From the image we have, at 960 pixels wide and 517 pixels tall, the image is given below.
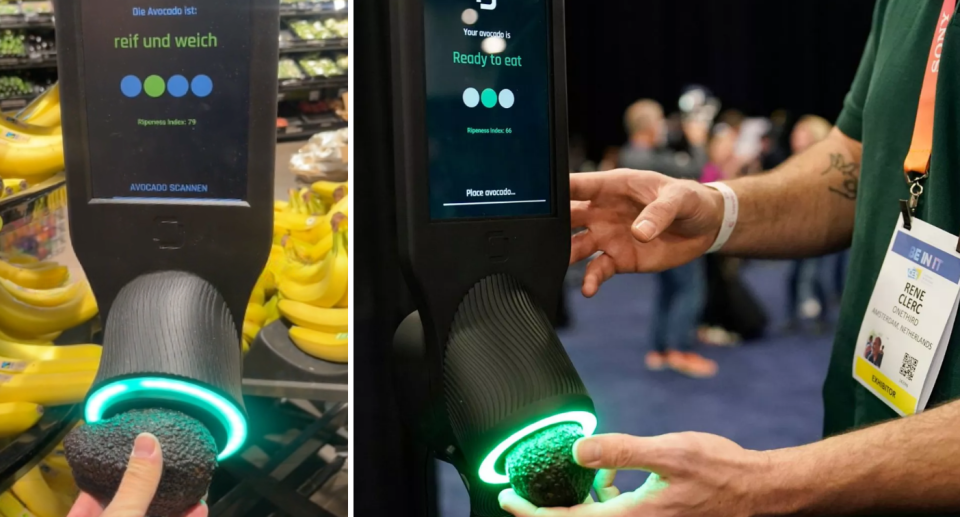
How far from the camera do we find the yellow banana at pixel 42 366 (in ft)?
2.21

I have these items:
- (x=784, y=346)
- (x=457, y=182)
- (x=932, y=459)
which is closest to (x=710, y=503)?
(x=932, y=459)

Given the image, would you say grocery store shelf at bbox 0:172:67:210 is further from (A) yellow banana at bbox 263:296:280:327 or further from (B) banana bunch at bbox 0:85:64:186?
(A) yellow banana at bbox 263:296:280:327

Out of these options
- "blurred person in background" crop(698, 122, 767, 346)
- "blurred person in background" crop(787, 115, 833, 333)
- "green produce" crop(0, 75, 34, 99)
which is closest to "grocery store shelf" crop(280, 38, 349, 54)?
"green produce" crop(0, 75, 34, 99)

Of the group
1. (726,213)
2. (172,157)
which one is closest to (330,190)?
(172,157)

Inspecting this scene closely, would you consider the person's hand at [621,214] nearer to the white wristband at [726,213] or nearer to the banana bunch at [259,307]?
the white wristband at [726,213]

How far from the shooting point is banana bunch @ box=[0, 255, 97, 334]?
0.70m

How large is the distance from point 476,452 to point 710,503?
238 millimetres

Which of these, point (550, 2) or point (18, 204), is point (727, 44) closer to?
point (550, 2)

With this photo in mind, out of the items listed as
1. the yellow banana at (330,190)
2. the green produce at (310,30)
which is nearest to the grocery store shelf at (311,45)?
the green produce at (310,30)

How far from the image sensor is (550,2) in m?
0.49

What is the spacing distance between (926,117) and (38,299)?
0.98 metres

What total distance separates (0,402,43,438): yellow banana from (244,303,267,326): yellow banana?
8.4 inches

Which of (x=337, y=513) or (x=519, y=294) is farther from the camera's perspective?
(x=337, y=513)

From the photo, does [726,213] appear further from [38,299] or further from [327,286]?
[38,299]
